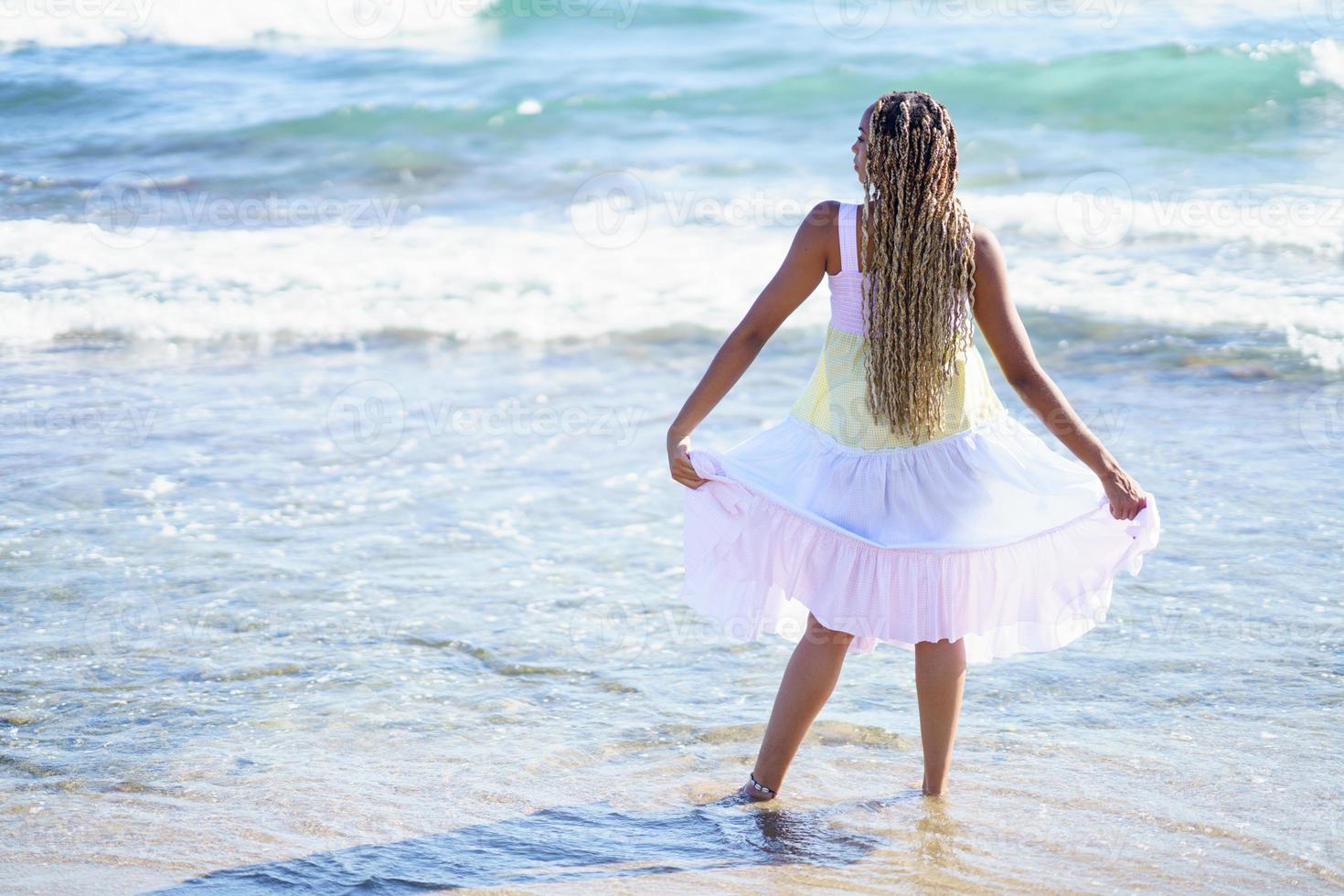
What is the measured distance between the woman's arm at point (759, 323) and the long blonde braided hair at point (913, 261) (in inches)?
4.5

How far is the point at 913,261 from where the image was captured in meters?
3.15

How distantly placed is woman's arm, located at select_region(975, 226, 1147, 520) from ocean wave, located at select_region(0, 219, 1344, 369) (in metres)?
5.11

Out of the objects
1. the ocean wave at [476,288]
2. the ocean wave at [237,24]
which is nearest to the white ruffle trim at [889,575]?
the ocean wave at [476,288]

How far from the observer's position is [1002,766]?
375cm

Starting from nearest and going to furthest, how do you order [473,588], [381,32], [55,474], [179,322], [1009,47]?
1. [473,588]
2. [55,474]
3. [179,322]
4. [1009,47]
5. [381,32]

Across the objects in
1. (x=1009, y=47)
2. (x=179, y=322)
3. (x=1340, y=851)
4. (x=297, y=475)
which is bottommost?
(x=1340, y=851)

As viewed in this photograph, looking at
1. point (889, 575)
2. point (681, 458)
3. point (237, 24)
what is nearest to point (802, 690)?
point (889, 575)

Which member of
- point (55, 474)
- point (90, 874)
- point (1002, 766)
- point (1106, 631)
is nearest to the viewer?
point (90, 874)

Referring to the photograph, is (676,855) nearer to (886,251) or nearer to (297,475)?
(886,251)

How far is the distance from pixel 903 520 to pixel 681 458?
56cm

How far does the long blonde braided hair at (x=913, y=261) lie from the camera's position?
3.11 metres

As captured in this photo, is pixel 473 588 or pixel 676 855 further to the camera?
pixel 473 588

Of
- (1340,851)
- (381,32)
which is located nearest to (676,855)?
(1340,851)

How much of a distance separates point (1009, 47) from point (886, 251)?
593 inches
